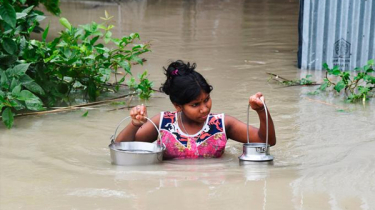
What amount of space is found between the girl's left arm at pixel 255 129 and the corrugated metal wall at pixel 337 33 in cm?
350

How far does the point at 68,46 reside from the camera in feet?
17.7

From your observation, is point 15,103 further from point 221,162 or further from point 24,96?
point 221,162

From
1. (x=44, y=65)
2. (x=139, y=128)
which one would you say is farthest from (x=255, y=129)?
(x=44, y=65)

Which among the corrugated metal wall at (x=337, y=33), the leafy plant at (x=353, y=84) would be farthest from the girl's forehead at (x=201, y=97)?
the corrugated metal wall at (x=337, y=33)

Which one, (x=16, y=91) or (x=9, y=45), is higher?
(x=9, y=45)

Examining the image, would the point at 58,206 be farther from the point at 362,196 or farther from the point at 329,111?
the point at 329,111

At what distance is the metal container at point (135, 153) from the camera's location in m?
3.77

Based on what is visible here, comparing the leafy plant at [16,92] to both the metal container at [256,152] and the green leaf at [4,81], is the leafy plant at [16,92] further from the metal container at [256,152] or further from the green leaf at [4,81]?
the metal container at [256,152]

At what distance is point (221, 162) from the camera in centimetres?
399

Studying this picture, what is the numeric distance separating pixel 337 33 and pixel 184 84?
12.7ft

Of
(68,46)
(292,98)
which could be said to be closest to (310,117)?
(292,98)

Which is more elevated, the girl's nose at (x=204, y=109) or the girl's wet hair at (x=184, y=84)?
the girl's wet hair at (x=184, y=84)

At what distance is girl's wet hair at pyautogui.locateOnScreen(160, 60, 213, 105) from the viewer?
3.86 m

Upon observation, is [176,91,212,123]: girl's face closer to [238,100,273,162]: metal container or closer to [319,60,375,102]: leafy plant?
[238,100,273,162]: metal container
